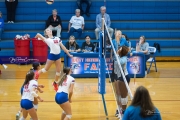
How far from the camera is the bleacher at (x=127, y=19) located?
19984 millimetres

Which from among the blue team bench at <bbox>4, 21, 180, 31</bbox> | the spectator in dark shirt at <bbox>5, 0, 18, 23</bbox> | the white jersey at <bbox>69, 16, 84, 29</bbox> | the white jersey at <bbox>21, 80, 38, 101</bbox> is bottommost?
the white jersey at <bbox>21, 80, 38, 101</bbox>

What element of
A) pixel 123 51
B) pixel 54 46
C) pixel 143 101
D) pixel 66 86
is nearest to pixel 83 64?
pixel 54 46

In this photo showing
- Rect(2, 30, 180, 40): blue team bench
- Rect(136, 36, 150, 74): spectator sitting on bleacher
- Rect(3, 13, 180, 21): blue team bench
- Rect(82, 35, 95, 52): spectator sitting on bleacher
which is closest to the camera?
Rect(136, 36, 150, 74): spectator sitting on bleacher

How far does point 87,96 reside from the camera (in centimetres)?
1261

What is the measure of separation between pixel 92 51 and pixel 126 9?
5.79 m

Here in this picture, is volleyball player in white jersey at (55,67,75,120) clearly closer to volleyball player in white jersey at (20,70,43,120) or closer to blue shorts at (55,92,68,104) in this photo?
blue shorts at (55,92,68,104)

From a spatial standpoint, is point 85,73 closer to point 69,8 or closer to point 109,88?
point 109,88

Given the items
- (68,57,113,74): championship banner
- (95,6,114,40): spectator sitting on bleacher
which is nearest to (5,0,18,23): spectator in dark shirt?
(95,6,114,40): spectator sitting on bleacher

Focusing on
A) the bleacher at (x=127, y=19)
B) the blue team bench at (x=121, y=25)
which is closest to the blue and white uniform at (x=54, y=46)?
the bleacher at (x=127, y=19)

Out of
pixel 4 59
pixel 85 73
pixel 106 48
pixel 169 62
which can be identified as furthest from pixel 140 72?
pixel 4 59

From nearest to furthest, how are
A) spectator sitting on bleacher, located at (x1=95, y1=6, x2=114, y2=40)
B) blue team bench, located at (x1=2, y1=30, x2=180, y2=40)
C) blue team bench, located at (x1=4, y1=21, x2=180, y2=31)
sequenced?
spectator sitting on bleacher, located at (x1=95, y1=6, x2=114, y2=40), blue team bench, located at (x1=2, y1=30, x2=180, y2=40), blue team bench, located at (x1=4, y1=21, x2=180, y2=31)

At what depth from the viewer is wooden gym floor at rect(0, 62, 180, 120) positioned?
10773 mm

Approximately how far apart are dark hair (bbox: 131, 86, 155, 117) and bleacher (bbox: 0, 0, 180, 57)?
569 inches

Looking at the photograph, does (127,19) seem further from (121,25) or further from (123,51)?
(123,51)
